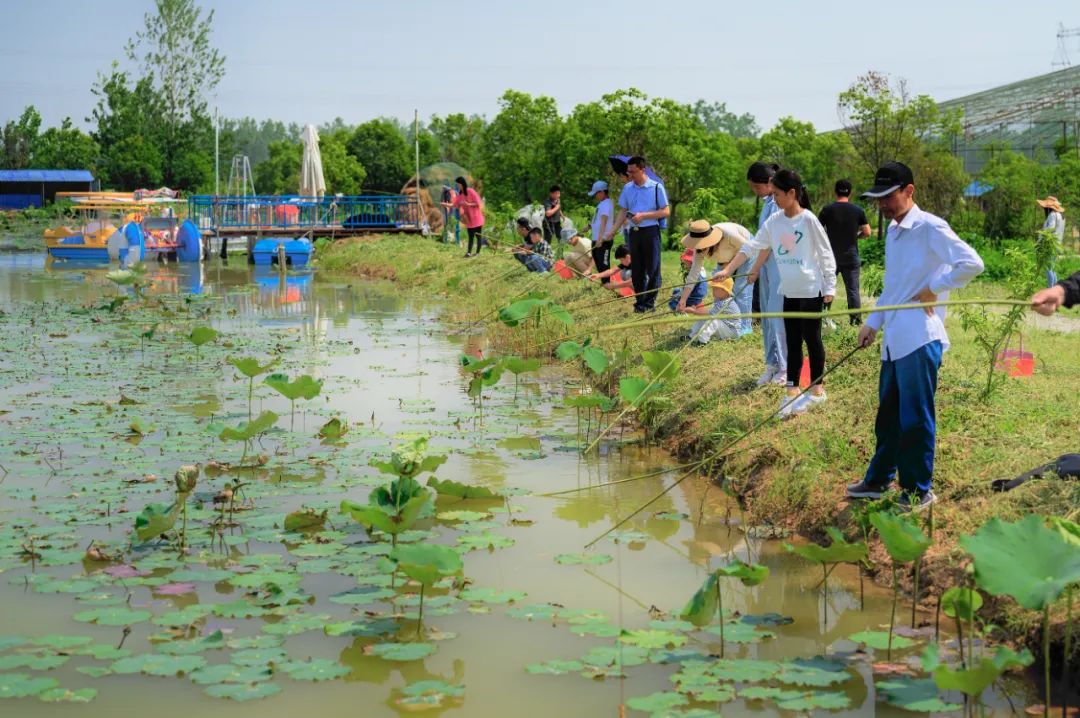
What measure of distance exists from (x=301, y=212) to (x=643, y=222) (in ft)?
62.0

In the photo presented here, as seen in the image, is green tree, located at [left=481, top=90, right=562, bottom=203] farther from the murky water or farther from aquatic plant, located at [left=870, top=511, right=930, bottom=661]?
aquatic plant, located at [left=870, top=511, right=930, bottom=661]

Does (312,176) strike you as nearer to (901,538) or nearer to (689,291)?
(689,291)

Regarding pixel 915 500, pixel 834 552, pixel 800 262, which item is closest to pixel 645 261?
pixel 800 262

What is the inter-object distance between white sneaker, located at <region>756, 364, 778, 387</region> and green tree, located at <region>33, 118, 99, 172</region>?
2123 inches

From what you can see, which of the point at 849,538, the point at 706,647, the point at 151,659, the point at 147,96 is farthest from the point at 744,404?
the point at 147,96

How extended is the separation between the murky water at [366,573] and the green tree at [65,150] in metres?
50.7

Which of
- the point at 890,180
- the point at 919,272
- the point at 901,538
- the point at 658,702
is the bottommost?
the point at 658,702

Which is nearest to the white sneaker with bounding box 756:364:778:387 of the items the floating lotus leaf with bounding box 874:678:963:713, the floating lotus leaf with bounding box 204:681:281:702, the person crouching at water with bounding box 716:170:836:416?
the person crouching at water with bounding box 716:170:836:416

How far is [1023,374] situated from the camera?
307 inches

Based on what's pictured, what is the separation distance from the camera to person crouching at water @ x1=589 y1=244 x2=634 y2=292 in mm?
11148

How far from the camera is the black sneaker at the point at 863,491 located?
5297mm

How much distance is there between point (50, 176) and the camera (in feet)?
184

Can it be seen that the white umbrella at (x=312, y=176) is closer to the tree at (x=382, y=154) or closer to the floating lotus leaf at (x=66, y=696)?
the tree at (x=382, y=154)

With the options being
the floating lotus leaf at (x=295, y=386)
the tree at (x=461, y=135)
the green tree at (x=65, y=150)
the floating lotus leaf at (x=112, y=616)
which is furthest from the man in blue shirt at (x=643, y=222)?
the green tree at (x=65, y=150)
